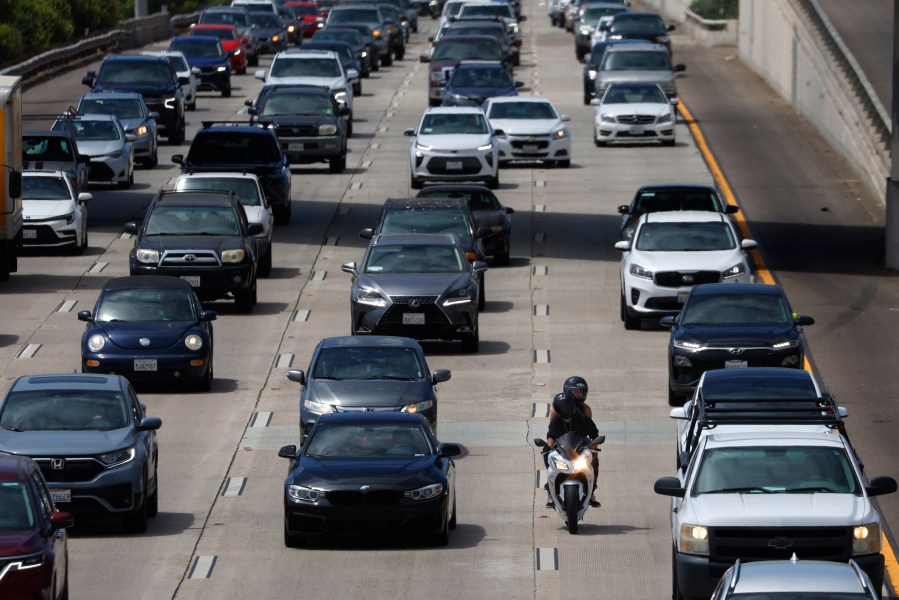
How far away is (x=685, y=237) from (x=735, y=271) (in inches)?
45.7

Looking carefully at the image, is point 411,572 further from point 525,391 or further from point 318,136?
point 318,136

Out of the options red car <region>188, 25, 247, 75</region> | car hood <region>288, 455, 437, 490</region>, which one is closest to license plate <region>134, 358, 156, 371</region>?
car hood <region>288, 455, 437, 490</region>

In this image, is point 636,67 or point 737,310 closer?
point 737,310

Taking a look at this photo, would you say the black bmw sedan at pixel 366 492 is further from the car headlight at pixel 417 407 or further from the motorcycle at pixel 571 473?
the car headlight at pixel 417 407

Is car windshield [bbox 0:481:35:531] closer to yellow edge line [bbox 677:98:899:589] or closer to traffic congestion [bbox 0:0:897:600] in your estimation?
traffic congestion [bbox 0:0:897:600]

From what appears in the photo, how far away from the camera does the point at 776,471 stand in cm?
1681

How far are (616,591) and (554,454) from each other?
7.82ft

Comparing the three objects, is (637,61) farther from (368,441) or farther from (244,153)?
(368,441)

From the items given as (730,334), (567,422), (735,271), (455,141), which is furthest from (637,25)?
(567,422)

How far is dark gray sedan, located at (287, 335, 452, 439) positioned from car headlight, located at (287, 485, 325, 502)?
3.97 meters

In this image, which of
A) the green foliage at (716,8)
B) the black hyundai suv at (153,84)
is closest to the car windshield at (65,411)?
the black hyundai suv at (153,84)

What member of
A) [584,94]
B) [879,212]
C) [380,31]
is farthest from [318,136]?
[380,31]

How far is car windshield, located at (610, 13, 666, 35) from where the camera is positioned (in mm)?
68938

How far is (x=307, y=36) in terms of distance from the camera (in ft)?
286
